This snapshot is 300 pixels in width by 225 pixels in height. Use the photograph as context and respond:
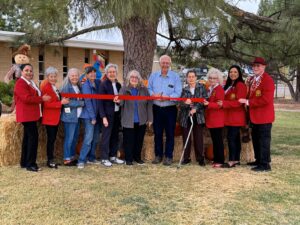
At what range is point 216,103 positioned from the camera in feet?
19.4

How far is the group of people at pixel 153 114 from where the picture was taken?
5727 millimetres

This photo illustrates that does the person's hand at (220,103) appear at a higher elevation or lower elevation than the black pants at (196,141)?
higher

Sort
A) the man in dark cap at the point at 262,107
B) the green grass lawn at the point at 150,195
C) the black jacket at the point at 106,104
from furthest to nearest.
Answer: the black jacket at the point at 106,104, the man in dark cap at the point at 262,107, the green grass lawn at the point at 150,195

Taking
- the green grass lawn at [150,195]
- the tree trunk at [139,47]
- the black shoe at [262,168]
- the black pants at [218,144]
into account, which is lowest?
the green grass lawn at [150,195]

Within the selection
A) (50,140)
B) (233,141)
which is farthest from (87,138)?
(233,141)

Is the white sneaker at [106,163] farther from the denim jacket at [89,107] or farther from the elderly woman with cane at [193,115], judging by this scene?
the elderly woman with cane at [193,115]

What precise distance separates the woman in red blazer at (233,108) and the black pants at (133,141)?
1.23m

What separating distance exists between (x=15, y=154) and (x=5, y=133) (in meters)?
0.35

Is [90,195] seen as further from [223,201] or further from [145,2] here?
[145,2]

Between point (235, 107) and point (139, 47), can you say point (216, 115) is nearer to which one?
point (235, 107)

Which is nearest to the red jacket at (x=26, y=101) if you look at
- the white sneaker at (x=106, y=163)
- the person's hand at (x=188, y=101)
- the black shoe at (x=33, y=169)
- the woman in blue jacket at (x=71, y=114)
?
the woman in blue jacket at (x=71, y=114)

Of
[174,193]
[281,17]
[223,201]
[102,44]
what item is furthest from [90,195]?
[102,44]

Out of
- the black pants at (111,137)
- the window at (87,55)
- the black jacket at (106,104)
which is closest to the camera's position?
the black jacket at (106,104)

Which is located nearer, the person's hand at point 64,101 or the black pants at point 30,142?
the black pants at point 30,142
